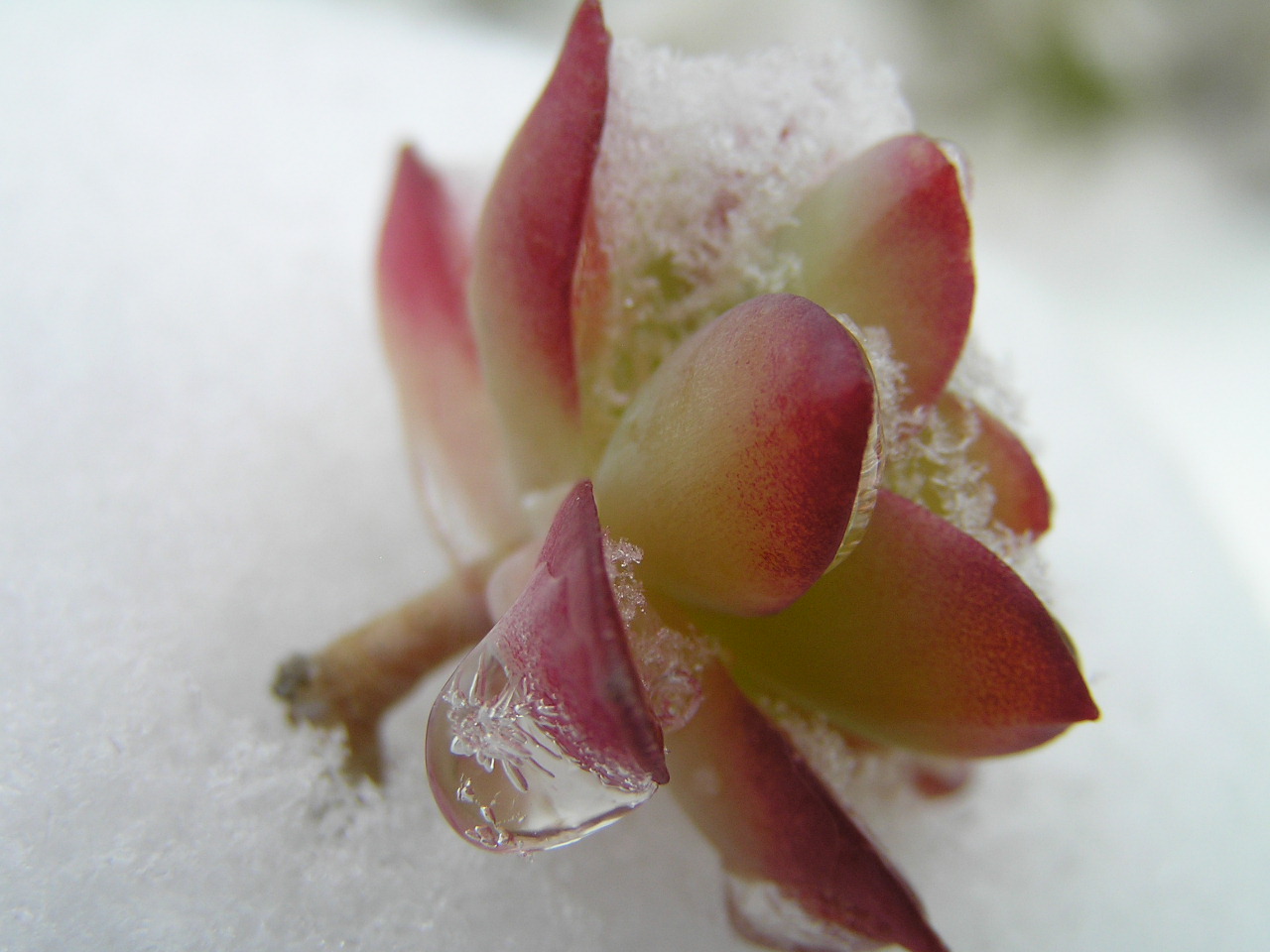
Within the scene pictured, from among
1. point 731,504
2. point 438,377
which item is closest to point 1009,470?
point 731,504

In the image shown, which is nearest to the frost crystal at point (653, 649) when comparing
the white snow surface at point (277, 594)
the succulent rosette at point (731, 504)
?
the succulent rosette at point (731, 504)

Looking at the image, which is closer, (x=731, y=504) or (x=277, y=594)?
Result: (x=731, y=504)

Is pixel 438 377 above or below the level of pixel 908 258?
below

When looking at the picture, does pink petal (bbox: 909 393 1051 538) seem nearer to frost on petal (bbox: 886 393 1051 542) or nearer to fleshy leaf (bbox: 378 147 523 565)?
frost on petal (bbox: 886 393 1051 542)

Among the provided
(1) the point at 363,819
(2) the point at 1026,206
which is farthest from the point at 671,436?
(2) the point at 1026,206

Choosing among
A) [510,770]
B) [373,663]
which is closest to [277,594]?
[373,663]

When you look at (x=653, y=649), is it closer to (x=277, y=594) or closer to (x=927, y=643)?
(x=927, y=643)
